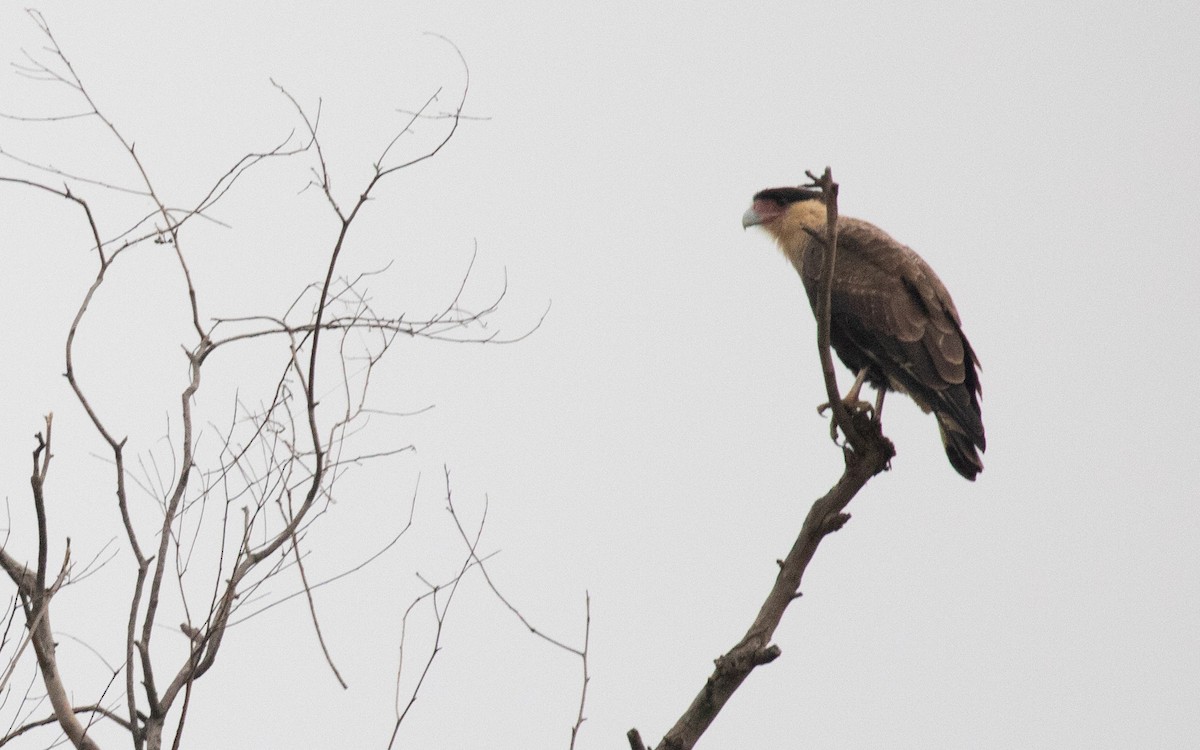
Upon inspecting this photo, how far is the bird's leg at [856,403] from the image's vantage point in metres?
4.34

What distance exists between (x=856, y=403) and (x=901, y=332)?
4.21 feet

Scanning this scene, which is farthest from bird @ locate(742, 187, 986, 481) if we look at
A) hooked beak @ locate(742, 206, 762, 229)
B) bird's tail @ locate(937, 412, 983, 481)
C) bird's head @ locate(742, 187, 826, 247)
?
hooked beak @ locate(742, 206, 762, 229)

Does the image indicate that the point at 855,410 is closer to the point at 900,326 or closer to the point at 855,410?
the point at 855,410

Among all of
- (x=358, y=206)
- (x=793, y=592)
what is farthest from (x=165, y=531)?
(x=793, y=592)

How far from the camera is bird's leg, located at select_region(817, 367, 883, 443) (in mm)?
4344

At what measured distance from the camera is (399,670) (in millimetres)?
3000

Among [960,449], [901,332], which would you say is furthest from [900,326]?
[960,449]

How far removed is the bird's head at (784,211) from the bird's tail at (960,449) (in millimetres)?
1829

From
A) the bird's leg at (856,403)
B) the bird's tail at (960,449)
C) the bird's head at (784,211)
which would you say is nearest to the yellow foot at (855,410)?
the bird's leg at (856,403)

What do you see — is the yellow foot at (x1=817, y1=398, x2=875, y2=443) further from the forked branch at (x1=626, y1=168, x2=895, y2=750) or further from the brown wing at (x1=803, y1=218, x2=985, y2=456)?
the brown wing at (x1=803, y1=218, x2=985, y2=456)

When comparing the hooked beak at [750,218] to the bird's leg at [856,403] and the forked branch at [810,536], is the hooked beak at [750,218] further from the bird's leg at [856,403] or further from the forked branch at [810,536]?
the forked branch at [810,536]

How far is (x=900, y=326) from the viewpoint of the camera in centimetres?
578

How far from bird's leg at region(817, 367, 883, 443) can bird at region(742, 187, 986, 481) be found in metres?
0.01

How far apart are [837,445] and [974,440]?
1.13 m
